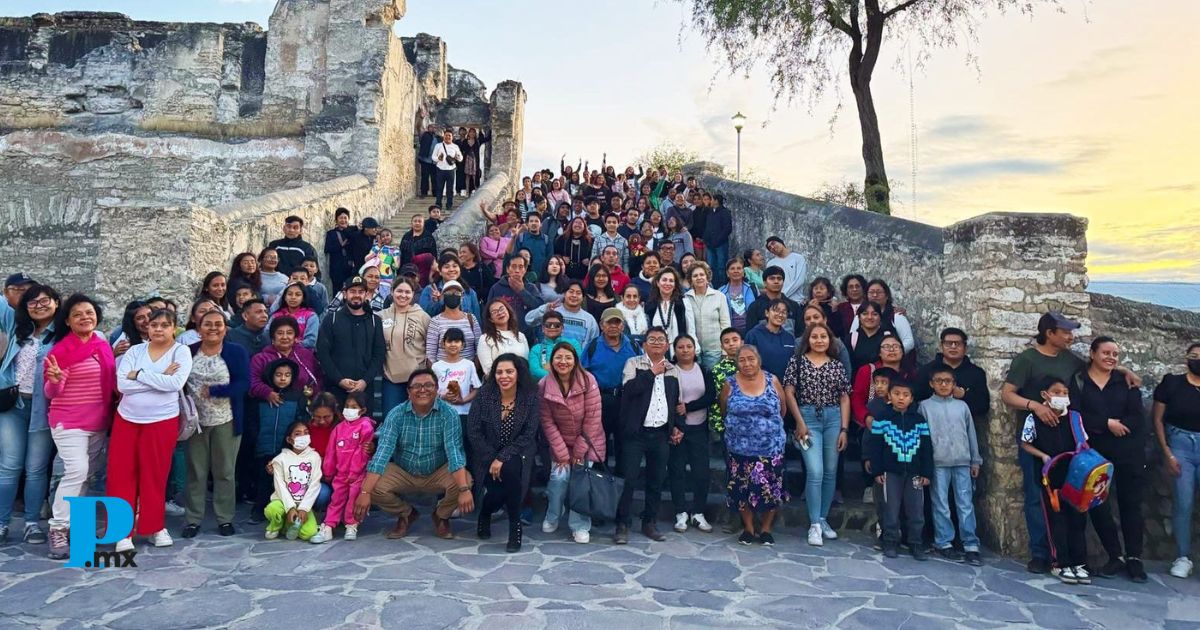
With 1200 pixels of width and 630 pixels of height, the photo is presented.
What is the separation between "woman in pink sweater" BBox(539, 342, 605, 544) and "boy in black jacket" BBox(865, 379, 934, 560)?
217 centimetres

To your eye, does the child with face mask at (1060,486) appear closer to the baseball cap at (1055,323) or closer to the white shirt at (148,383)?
the baseball cap at (1055,323)

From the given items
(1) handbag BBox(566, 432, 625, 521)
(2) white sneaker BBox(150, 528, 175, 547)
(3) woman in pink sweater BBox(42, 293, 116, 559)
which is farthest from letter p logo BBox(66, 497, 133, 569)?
(1) handbag BBox(566, 432, 625, 521)

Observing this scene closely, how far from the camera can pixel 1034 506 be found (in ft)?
17.7

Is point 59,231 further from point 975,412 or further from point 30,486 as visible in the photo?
point 975,412

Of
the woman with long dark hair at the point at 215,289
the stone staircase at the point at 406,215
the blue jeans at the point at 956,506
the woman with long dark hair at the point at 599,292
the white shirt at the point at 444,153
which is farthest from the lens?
the white shirt at the point at 444,153

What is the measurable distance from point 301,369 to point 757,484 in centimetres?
372

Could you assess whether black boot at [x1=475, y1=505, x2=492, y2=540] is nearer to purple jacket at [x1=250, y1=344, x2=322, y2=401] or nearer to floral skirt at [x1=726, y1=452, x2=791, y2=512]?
purple jacket at [x1=250, y1=344, x2=322, y2=401]

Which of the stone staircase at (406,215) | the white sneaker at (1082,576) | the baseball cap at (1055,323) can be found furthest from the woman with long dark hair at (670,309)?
the stone staircase at (406,215)

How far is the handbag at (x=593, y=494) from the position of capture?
5426 mm

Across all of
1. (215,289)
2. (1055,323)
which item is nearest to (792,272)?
(1055,323)

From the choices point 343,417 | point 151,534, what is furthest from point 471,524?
point 151,534

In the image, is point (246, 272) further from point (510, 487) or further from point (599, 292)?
point (510, 487)

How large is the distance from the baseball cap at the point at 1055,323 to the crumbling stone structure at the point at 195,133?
7.36 meters

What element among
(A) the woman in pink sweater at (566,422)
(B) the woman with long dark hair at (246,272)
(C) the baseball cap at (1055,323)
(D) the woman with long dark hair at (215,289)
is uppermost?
(B) the woman with long dark hair at (246,272)
